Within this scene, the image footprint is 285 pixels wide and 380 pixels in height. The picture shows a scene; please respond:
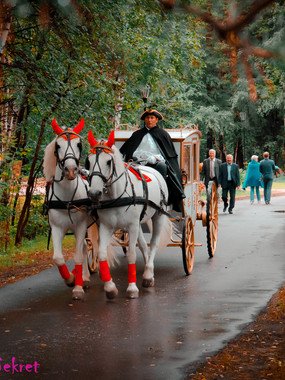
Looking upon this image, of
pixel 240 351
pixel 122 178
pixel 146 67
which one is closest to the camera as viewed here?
pixel 240 351

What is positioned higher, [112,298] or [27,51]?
[27,51]

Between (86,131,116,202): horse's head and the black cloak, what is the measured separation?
2226 millimetres

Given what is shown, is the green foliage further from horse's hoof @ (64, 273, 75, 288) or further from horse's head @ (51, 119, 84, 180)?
horse's hoof @ (64, 273, 75, 288)

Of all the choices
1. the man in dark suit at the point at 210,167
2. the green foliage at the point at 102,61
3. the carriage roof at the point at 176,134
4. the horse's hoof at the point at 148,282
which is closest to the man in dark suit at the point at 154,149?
the green foliage at the point at 102,61

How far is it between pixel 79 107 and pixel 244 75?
40.9 ft

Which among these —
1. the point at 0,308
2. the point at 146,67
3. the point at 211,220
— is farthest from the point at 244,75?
the point at 146,67

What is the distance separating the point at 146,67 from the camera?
23.9 metres

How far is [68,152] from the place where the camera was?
35.1 ft

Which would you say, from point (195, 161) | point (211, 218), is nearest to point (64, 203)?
point (195, 161)

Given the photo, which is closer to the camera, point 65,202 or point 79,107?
point 65,202

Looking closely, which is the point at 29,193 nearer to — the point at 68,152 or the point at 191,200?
the point at 191,200

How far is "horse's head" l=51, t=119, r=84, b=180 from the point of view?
10641 mm

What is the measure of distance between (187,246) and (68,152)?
122 inches

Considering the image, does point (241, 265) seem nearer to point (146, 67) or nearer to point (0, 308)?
point (0, 308)
